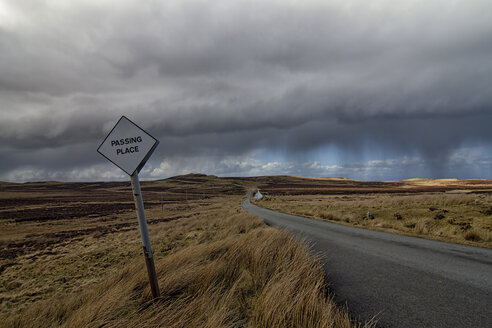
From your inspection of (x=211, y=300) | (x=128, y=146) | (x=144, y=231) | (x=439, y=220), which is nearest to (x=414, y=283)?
(x=211, y=300)

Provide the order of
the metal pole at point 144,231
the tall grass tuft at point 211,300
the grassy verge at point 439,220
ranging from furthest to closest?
the grassy verge at point 439,220, the metal pole at point 144,231, the tall grass tuft at point 211,300

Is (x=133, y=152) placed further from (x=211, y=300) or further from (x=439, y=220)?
(x=439, y=220)

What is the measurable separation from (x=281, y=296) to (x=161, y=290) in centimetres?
231

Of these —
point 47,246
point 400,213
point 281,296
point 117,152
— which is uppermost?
point 117,152

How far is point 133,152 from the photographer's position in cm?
425

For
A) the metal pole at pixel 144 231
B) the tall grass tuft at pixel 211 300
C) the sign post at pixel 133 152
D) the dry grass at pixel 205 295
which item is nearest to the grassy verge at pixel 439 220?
the dry grass at pixel 205 295

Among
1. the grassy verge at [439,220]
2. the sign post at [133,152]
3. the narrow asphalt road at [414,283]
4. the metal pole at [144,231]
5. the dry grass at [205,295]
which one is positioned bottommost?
the grassy verge at [439,220]

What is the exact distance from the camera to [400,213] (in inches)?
794

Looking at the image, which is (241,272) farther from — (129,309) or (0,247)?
(0,247)

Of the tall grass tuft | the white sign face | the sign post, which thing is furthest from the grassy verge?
the white sign face

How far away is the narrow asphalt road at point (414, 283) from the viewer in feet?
14.0

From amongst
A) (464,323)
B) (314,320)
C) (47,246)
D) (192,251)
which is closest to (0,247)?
(47,246)

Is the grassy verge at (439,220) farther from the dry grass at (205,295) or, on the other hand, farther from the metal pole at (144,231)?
the metal pole at (144,231)

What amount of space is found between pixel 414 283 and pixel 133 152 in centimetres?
659
